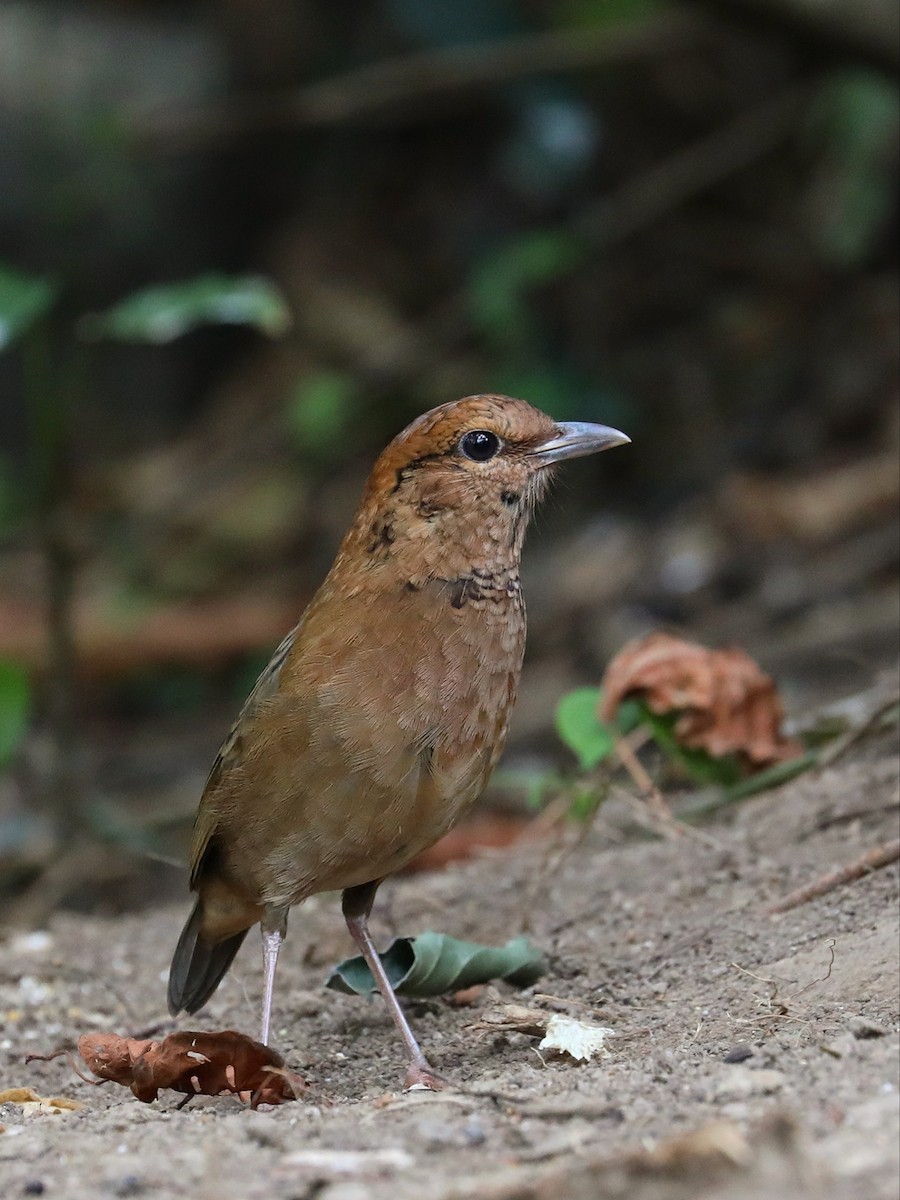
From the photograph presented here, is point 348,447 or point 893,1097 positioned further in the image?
point 348,447

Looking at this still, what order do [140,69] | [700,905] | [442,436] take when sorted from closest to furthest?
[442,436] < [700,905] < [140,69]

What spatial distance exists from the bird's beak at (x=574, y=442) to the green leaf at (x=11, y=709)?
8.22 feet

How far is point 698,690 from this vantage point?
4305 mm

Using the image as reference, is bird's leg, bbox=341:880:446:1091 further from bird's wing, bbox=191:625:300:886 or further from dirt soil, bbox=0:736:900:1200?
bird's wing, bbox=191:625:300:886

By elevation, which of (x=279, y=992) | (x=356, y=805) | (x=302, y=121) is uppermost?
(x=302, y=121)

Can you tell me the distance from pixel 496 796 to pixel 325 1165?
4340 mm

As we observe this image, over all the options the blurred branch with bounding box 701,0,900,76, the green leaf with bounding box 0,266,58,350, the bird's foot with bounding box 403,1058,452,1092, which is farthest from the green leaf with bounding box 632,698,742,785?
the blurred branch with bounding box 701,0,900,76

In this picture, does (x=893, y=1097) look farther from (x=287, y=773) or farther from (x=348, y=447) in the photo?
(x=348, y=447)

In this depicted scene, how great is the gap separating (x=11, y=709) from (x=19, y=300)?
4.74 ft

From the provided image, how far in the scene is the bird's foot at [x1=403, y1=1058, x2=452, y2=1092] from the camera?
3060mm

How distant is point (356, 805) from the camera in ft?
10.8

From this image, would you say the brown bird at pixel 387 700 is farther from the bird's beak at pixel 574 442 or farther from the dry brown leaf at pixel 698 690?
the dry brown leaf at pixel 698 690

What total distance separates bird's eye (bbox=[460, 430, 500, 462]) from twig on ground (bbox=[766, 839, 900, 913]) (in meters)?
1.24

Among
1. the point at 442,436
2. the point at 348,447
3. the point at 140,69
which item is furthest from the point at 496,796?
the point at 140,69
